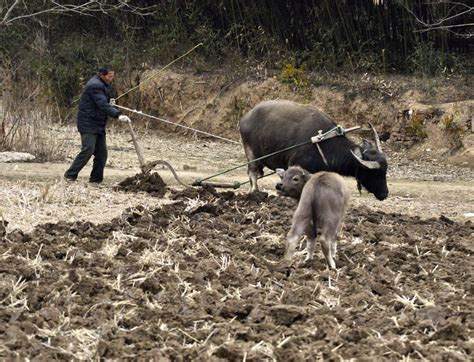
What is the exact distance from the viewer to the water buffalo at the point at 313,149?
47.9 feet

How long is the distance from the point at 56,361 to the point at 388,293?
343 centimetres

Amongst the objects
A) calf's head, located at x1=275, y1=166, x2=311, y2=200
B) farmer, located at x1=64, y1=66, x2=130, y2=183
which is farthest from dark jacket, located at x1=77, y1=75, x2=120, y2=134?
calf's head, located at x1=275, y1=166, x2=311, y2=200

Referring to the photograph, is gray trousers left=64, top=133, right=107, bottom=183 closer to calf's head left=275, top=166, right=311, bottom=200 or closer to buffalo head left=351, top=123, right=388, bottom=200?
buffalo head left=351, top=123, right=388, bottom=200

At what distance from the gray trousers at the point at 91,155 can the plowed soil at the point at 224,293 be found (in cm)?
374

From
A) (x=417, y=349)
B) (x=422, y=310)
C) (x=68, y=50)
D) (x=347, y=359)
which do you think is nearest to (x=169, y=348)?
(x=347, y=359)

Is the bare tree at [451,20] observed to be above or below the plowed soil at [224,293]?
above

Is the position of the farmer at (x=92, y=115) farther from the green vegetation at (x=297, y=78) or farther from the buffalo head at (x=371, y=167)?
the green vegetation at (x=297, y=78)

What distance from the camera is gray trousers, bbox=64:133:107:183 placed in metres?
16.4

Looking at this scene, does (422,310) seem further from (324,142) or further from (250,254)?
(324,142)

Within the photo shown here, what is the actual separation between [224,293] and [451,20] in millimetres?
17254

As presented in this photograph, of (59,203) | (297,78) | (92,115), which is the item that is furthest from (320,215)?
(297,78)

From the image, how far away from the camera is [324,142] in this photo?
14727mm

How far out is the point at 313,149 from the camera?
48.3ft

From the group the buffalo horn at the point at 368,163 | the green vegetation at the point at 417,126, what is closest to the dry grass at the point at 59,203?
the buffalo horn at the point at 368,163
